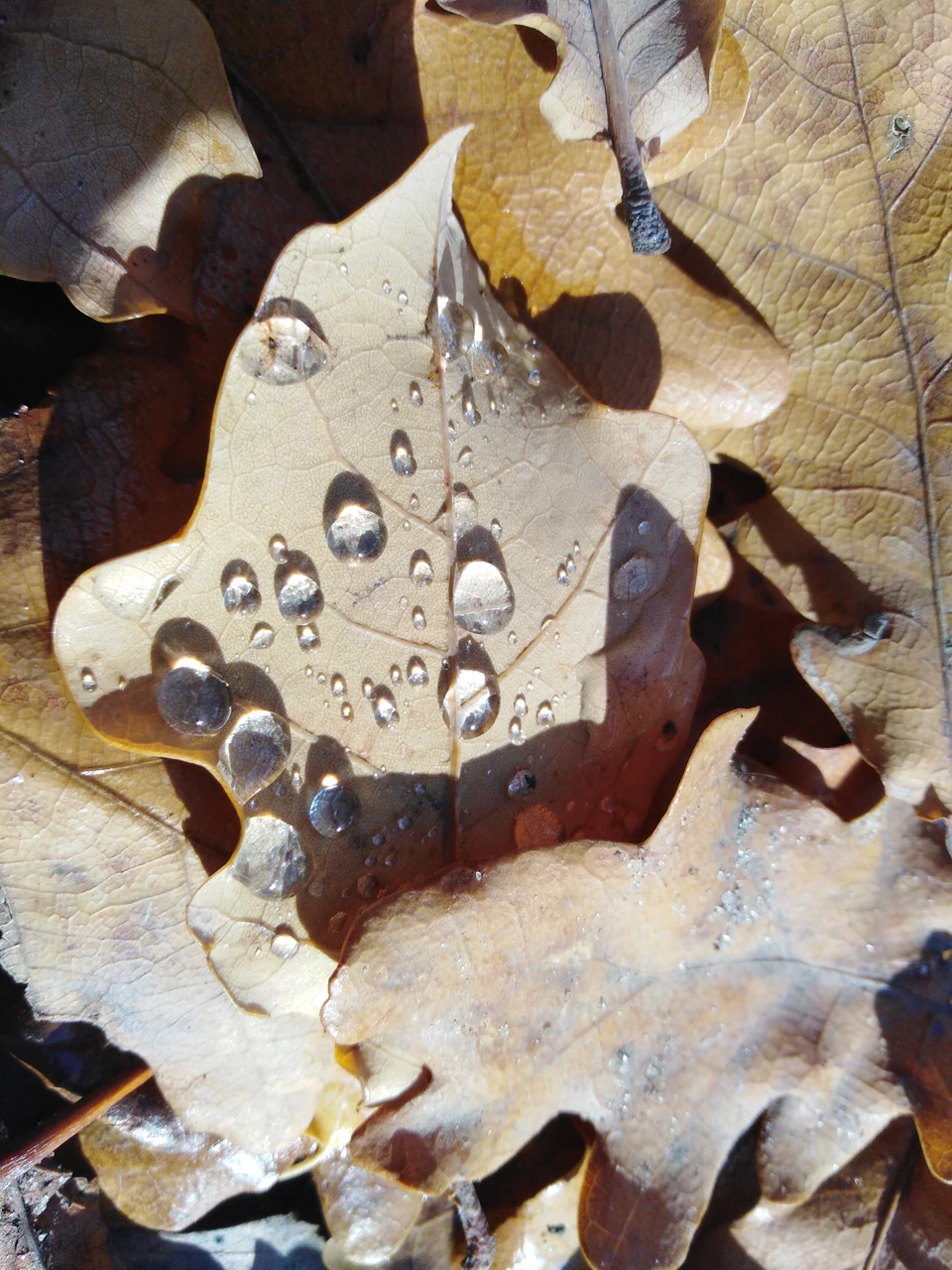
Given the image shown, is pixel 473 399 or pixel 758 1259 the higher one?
pixel 473 399

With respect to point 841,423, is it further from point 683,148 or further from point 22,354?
point 22,354

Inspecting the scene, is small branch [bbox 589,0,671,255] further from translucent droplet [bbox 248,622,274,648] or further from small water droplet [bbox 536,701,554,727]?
translucent droplet [bbox 248,622,274,648]

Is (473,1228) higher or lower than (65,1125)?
lower

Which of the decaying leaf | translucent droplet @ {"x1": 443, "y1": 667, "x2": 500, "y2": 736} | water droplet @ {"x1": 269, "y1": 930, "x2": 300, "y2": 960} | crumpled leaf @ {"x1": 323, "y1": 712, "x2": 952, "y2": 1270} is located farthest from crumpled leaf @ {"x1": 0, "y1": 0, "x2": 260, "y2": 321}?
crumpled leaf @ {"x1": 323, "y1": 712, "x2": 952, "y2": 1270}

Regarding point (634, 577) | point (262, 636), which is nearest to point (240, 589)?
point (262, 636)

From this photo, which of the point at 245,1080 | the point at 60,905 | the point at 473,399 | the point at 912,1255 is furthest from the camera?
the point at 912,1255

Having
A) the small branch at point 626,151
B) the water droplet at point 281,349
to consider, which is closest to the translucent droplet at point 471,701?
the water droplet at point 281,349

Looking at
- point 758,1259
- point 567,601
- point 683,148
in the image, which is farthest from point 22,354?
point 758,1259

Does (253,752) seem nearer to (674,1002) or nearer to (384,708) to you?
(384,708)
